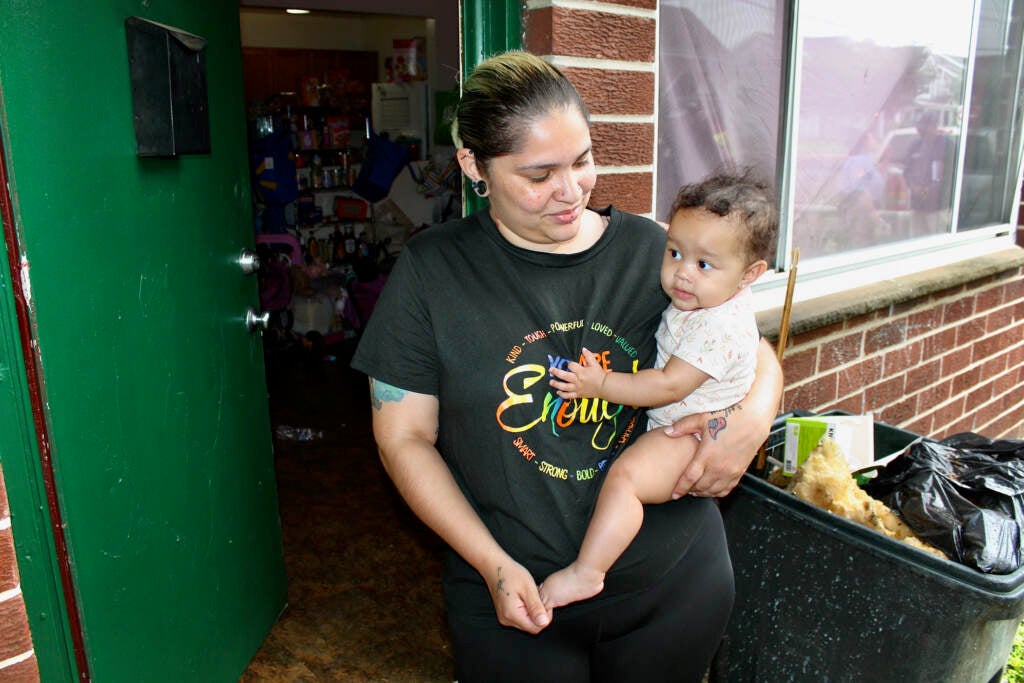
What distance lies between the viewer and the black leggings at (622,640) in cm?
155

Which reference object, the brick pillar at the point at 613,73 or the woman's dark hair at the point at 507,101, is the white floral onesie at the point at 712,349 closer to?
the woman's dark hair at the point at 507,101

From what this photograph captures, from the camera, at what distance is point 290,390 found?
243 inches

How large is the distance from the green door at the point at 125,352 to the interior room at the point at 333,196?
1.69m

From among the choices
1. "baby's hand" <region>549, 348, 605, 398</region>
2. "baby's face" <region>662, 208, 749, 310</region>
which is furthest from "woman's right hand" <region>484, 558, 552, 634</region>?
"baby's face" <region>662, 208, 749, 310</region>

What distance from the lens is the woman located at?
4.85 ft

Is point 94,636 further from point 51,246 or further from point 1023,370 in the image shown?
point 1023,370

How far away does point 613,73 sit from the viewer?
225 centimetres

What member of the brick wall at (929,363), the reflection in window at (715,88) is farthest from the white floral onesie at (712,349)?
the brick wall at (929,363)

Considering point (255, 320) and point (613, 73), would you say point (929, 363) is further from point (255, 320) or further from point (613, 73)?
point (255, 320)

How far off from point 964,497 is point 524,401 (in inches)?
48.9

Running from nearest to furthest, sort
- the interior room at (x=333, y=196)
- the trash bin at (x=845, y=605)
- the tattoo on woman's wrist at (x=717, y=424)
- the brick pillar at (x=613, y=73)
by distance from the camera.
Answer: the tattoo on woman's wrist at (x=717, y=424) < the trash bin at (x=845, y=605) < the brick pillar at (x=613, y=73) < the interior room at (x=333, y=196)

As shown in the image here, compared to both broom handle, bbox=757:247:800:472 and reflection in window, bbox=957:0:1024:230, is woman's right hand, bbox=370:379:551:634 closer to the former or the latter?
broom handle, bbox=757:247:800:472

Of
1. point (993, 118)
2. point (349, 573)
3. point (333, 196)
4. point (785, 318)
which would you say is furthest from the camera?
point (333, 196)

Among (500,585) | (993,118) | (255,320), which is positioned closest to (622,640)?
(500,585)
